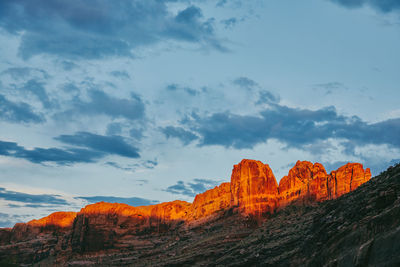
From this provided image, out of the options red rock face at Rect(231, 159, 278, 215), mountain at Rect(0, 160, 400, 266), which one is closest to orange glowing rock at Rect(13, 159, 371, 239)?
red rock face at Rect(231, 159, 278, 215)

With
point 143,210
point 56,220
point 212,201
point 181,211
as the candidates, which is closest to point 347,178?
point 212,201

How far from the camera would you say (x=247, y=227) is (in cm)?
→ 9644

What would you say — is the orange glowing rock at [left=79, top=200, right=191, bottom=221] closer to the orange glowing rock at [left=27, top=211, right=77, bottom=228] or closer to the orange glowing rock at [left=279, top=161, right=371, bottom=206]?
the orange glowing rock at [left=27, top=211, right=77, bottom=228]

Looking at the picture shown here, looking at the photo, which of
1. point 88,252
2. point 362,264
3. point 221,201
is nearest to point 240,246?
point 221,201

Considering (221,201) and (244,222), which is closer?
(244,222)

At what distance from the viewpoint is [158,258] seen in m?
103

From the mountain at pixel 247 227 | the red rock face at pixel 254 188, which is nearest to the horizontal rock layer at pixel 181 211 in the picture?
the red rock face at pixel 254 188

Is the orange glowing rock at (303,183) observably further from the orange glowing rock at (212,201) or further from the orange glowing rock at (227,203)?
the orange glowing rock at (212,201)

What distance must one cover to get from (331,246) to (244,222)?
7112cm

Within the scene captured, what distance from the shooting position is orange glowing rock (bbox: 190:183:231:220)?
11969 centimetres

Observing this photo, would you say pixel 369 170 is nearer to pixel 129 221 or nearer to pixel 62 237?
pixel 129 221

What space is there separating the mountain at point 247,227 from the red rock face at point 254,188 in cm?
29

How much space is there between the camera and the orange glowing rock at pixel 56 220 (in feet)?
572

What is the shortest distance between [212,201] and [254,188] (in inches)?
889
